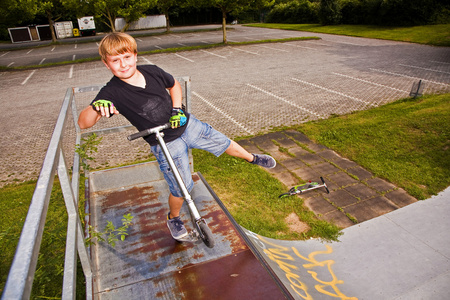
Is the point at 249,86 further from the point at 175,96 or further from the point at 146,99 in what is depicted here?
the point at 146,99

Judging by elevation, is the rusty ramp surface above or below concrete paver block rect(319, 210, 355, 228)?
above

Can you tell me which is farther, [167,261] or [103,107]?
[167,261]

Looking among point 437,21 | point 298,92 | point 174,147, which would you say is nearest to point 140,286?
point 174,147

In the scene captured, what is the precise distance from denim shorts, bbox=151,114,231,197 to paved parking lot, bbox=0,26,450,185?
14.1 feet

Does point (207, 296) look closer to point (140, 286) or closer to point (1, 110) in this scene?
point (140, 286)

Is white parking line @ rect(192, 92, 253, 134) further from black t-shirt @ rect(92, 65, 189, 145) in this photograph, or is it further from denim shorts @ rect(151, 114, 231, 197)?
black t-shirt @ rect(92, 65, 189, 145)

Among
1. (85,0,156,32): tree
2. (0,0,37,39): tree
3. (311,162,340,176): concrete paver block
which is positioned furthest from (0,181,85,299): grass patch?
(85,0,156,32): tree

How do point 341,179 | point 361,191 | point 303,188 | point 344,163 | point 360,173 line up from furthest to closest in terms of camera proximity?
1. point 344,163
2. point 360,173
3. point 341,179
4. point 303,188
5. point 361,191

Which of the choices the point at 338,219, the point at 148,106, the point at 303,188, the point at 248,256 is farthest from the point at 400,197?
the point at 148,106

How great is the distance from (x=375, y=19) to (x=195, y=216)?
35696 mm

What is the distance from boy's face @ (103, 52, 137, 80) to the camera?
2637 mm

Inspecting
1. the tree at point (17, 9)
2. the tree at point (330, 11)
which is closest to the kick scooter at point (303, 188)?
the tree at point (17, 9)

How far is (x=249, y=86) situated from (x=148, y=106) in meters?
10.3

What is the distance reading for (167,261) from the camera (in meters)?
3.09
